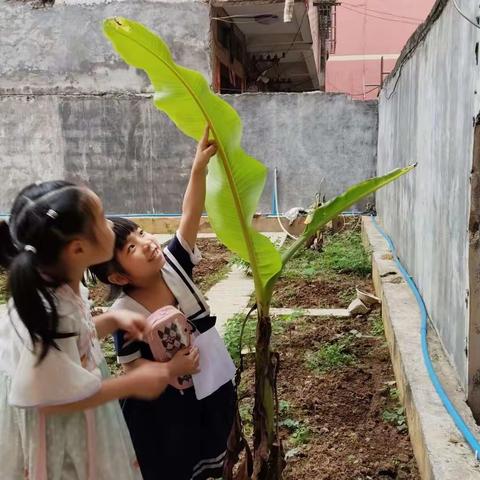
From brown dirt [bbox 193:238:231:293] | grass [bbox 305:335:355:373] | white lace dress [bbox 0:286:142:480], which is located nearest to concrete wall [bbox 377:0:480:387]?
grass [bbox 305:335:355:373]

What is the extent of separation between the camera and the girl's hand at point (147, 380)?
135 centimetres

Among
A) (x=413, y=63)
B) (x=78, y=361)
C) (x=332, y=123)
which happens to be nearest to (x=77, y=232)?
(x=78, y=361)

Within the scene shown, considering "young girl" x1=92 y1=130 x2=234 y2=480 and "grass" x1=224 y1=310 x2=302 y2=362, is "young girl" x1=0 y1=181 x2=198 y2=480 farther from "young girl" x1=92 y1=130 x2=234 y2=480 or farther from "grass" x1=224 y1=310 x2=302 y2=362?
"grass" x1=224 y1=310 x2=302 y2=362

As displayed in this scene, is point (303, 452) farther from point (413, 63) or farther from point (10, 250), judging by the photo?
point (413, 63)

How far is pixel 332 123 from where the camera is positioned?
878 centimetres

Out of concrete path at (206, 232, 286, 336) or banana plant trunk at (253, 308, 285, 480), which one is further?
concrete path at (206, 232, 286, 336)

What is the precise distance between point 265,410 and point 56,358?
2.22 feet

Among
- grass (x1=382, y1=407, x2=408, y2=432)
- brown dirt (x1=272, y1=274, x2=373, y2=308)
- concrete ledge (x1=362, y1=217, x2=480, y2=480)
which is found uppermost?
concrete ledge (x1=362, y1=217, x2=480, y2=480)

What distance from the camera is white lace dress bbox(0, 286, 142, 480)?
1.24 m

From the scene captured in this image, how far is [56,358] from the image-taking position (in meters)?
1.24

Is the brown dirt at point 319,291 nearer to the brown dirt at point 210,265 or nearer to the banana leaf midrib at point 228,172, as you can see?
the brown dirt at point 210,265

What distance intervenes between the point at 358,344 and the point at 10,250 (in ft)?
8.58

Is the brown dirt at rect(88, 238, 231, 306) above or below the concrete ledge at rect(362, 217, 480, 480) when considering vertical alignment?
below

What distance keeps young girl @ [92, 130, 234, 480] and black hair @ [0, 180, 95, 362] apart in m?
0.30
